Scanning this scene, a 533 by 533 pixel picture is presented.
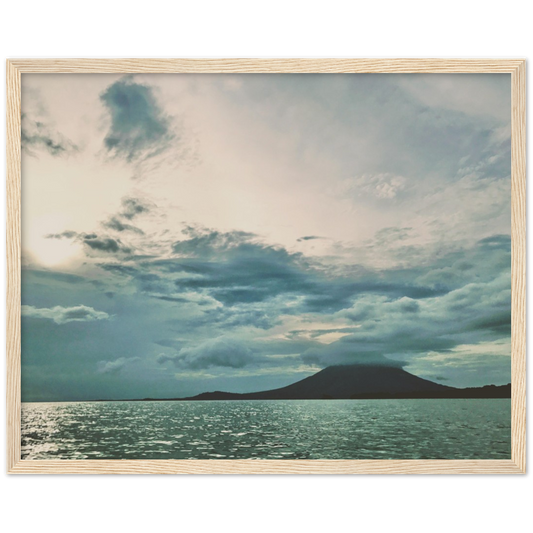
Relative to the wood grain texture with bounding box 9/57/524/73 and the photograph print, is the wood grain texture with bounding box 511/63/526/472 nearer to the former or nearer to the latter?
the photograph print

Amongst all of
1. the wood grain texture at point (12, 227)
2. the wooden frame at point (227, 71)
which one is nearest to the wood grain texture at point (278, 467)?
the wooden frame at point (227, 71)

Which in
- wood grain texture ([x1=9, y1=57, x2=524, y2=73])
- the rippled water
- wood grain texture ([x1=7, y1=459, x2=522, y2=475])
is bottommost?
wood grain texture ([x1=7, y1=459, x2=522, y2=475])

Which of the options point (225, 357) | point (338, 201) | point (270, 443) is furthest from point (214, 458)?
point (338, 201)

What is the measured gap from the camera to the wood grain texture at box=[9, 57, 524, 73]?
4848mm

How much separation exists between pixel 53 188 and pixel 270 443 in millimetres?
2568

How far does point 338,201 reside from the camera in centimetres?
494

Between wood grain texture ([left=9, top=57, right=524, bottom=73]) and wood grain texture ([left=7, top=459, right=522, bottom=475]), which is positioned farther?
wood grain texture ([left=9, top=57, right=524, bottom=73])

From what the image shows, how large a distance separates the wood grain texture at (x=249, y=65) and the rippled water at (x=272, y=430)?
101 inches

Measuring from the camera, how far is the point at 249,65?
192 inches

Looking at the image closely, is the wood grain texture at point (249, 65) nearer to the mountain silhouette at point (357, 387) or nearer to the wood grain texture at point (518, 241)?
the wood grain texture at point (518, 241)

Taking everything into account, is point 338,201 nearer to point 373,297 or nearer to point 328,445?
point 373,297

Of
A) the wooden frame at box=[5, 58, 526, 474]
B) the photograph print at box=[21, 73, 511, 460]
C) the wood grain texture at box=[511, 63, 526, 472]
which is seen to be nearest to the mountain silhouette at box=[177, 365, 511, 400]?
the photograph print at box=[21, 73, 511, 460]

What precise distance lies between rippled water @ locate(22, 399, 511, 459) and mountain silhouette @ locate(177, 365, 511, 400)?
0.05 m

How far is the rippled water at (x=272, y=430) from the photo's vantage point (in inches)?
187
